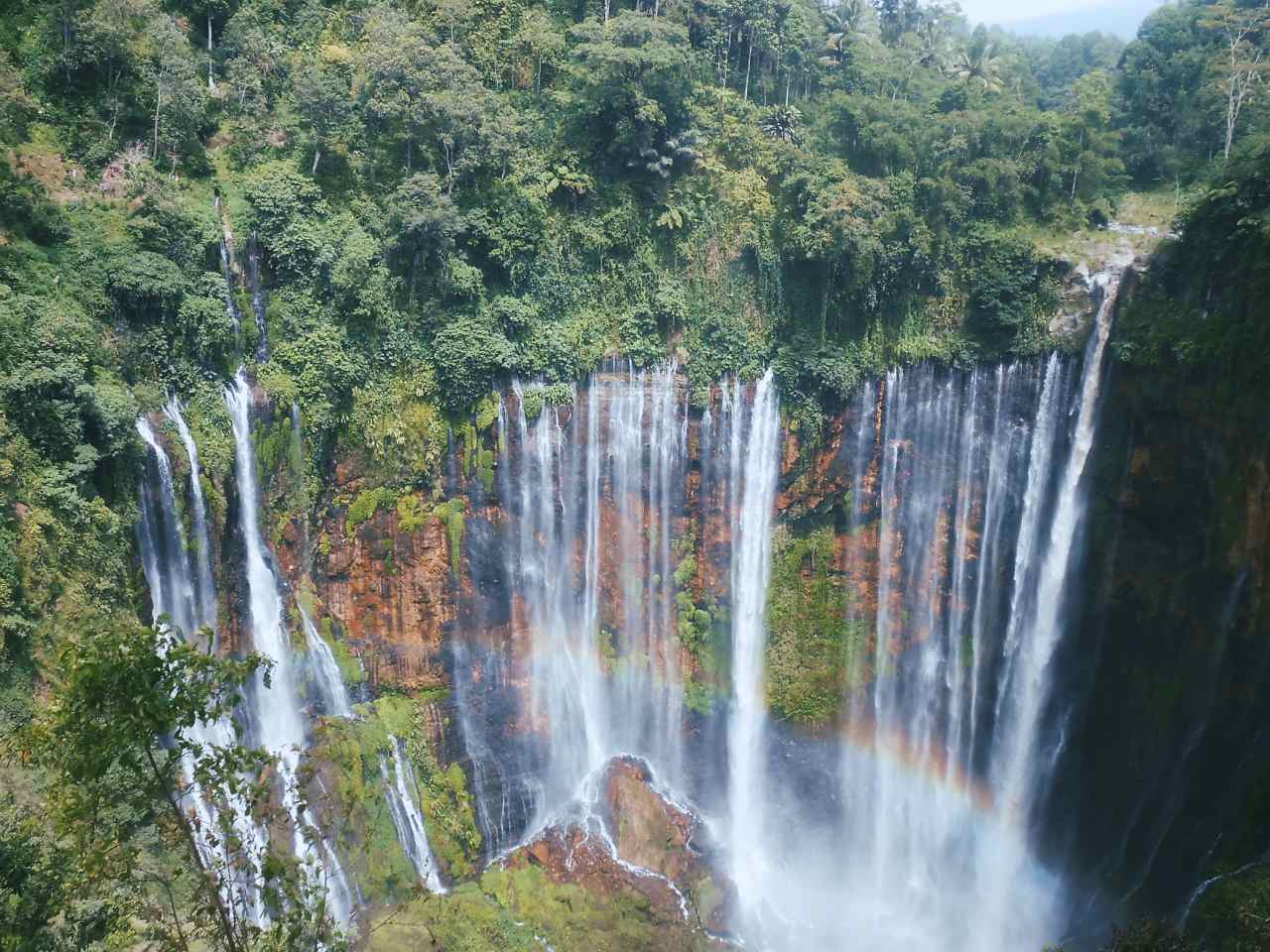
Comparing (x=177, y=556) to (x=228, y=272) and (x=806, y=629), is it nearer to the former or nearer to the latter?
(x=228, y=272)

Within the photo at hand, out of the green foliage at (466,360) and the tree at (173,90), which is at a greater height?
the tree at (173,90)

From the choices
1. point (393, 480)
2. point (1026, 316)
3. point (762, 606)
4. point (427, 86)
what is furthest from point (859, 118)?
point (393, 480)

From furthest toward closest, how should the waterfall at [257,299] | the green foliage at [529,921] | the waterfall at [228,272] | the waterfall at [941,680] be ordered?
the waterfall at [941,680], the waterfall at [257,299], the waterfall at [228,272], the green foliage at [529,921]

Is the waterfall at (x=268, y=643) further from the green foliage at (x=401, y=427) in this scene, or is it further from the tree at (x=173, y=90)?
the tree at (x=173, y=90)

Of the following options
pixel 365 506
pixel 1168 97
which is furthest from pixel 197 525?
pixel 1168 97

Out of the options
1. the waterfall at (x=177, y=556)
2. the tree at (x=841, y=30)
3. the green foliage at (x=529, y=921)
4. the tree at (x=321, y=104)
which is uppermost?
the tree at (x=841, y=30)

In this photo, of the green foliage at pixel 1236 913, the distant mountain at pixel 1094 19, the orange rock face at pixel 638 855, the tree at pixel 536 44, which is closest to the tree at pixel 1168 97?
the tree at pixel 536 44
